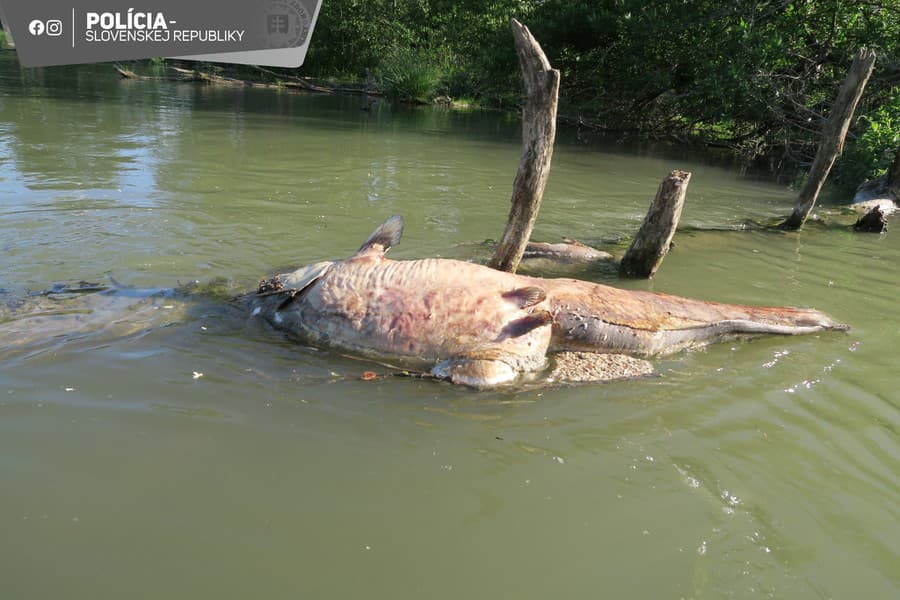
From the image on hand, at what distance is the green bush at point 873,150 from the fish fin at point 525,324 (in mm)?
8459

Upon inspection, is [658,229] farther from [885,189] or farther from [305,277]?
[885,189]

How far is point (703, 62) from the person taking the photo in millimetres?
13781

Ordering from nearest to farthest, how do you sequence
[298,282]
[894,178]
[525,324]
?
[525,324] < [298,282] < [894,178]

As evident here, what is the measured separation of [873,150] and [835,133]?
3209 millimetres

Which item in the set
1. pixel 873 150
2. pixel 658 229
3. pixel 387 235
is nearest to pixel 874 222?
pixel 873 150

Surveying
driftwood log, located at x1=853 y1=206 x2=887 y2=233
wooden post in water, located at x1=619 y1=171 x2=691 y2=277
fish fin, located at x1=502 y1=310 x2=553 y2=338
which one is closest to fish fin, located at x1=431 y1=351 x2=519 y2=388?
fish fin, located at x1=502 y1=310 x2=553 y2=338

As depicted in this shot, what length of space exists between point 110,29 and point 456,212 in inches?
765

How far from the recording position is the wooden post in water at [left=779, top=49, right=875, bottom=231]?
23.0ft

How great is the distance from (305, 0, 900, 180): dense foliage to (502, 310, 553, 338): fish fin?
869 centimetres

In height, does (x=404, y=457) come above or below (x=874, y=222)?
below

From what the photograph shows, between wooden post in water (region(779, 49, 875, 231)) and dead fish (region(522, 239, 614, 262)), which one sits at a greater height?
wooden post in water (region(779, 49, 875, 231))

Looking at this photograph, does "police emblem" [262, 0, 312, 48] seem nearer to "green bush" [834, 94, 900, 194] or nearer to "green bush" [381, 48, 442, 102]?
"green bush" [381, 48, 442, 102]

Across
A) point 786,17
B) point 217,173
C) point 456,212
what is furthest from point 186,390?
point 786,17

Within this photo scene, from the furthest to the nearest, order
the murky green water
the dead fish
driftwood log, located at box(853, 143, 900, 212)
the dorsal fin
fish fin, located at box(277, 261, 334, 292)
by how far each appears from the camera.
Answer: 1. driftwood log, located at box(853, 143, 900, 212)
2. the dead fish
3. the dorsal fin
4. fish fin, located at box(277, 261, 334, 292)
5. the murky green water
